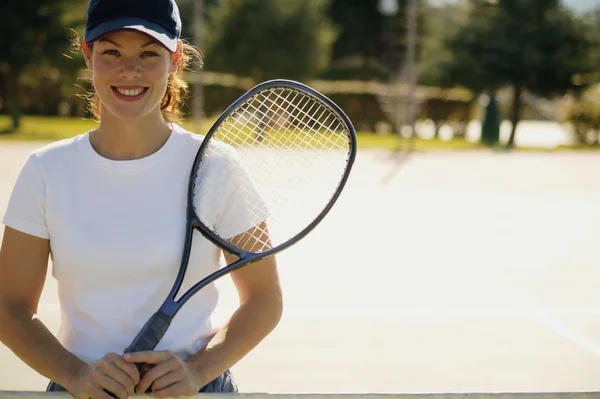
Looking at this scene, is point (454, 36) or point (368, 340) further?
point (454, 36)

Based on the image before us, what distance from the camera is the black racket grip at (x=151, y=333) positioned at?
1564 mm

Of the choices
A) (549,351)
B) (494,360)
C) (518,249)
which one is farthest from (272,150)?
(518,249)

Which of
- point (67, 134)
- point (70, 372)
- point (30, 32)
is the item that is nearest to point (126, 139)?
point (70, 372)

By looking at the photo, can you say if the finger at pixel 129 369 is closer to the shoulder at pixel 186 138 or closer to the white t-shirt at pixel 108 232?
the white t-shirt at pixel 108 232

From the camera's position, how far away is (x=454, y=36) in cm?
2644

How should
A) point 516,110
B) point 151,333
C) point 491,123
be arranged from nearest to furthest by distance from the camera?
point 151,333, point 491,123, point 516,110

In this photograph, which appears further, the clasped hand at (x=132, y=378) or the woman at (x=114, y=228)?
the woman at (x=114, y=228)

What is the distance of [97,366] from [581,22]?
25916mm

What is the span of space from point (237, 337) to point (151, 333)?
0.19 metres

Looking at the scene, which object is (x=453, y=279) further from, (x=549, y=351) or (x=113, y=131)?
(x=113, y=131)

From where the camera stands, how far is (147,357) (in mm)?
1510

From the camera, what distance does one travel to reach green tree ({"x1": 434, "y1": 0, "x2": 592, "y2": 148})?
25.0 meters

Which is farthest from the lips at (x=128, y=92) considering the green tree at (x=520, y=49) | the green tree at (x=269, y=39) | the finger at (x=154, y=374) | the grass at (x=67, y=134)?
the green tree at (x=269, y=39)

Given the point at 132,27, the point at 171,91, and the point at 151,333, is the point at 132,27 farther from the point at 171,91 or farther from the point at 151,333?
the point at 151,333
